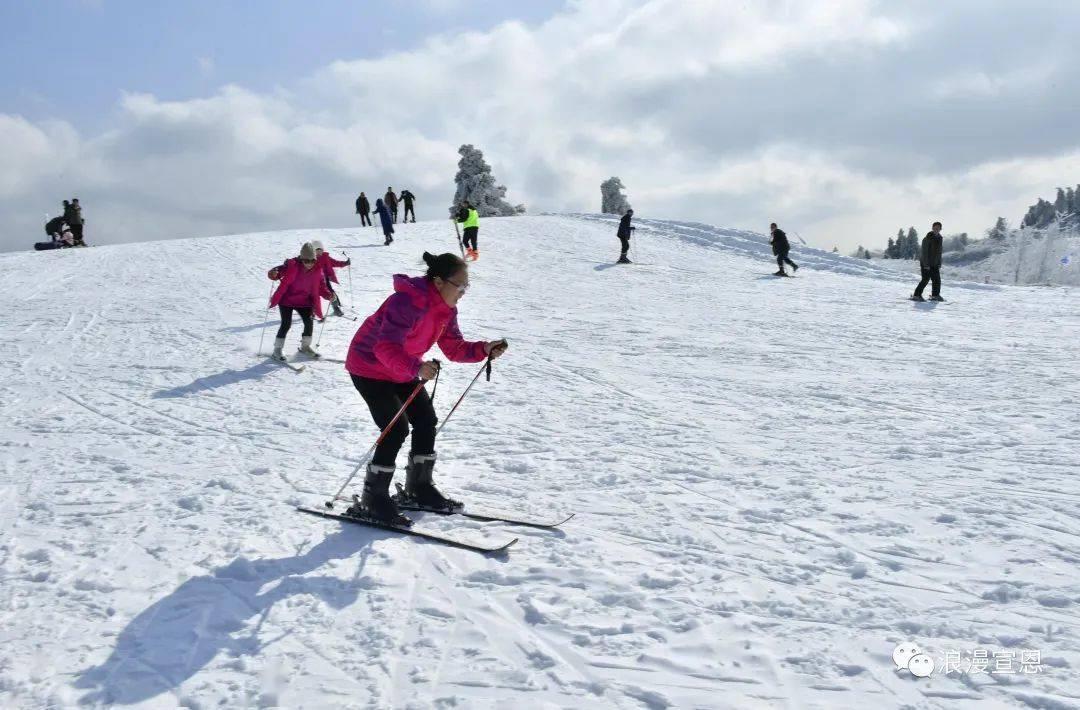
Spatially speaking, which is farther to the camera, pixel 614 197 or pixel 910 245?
pixel 910 245

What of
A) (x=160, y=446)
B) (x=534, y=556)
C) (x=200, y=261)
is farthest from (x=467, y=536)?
(x=200, y=261)

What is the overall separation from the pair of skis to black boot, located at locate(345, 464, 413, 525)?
0.04 meters

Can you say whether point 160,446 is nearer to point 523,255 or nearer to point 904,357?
point 904,357

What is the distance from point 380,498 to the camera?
5016 mm

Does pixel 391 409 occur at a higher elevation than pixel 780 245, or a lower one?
lower

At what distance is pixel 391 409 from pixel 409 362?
49 centimetres

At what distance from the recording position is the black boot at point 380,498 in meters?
4.98

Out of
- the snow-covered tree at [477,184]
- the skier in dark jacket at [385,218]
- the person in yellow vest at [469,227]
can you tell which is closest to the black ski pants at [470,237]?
the person in yellow vest at [469,227]

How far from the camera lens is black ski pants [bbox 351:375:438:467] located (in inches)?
193

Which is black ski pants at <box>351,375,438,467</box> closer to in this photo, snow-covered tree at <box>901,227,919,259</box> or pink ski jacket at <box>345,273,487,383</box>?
pink ski jacket at <box>345,273,487,383</box>

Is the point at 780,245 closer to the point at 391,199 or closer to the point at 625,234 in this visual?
the point at 625,234

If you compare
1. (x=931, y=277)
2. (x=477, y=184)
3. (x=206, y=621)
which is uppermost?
(x=477, y=184)

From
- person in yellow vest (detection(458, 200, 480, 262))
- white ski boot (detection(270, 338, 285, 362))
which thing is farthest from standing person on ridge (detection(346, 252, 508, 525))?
person in yellow vest (detection(458, 200, 480, 262))

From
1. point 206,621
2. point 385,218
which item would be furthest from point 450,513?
point 385,218
